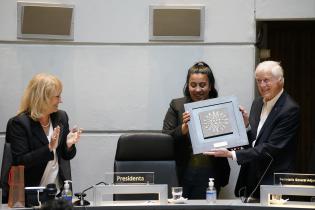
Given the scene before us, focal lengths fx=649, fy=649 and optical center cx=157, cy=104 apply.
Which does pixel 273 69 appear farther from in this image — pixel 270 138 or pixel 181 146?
pixel 181 146

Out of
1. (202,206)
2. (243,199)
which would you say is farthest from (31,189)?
(243,199)

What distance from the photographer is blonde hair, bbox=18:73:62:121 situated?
4.42 m

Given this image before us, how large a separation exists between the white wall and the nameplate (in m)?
1.29

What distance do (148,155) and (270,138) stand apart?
0.91m

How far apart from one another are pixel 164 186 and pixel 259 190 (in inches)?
28.4

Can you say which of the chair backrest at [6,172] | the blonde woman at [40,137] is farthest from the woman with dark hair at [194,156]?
the chair backrest at [6,172]

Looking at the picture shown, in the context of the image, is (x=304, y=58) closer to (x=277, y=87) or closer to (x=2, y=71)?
(x=277, y=87)

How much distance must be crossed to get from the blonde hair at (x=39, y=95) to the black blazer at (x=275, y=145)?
135 cm

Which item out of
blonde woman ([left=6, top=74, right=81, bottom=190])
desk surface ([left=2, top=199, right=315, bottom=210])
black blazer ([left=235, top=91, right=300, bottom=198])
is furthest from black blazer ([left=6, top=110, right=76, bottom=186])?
black blazer ([left=235, top=91, right=300, bottom=198])

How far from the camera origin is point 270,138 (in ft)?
14.6

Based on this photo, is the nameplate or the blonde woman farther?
the blonde woman

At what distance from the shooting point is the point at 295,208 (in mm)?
3932

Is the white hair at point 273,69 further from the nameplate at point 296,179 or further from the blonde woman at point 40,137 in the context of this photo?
the blonde woman at point 40,137

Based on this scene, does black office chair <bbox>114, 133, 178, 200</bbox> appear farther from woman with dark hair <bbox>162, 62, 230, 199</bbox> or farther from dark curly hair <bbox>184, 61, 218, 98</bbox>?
dark curly hair <bbox>184, 61, 218, 98</bbox>
